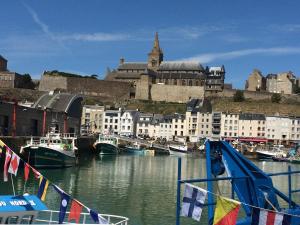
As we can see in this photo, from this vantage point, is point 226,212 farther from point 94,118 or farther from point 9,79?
point 9,79

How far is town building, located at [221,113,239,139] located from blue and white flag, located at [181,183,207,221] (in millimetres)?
109668

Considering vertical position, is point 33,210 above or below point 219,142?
below

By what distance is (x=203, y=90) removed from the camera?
151625 millimetres

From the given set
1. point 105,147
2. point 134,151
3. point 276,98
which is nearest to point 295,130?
point 276,98

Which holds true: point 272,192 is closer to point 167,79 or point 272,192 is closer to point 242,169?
point 242,169

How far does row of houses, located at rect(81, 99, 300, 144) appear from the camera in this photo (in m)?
120

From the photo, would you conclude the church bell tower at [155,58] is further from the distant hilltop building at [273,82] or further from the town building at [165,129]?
the town building at [165,129]

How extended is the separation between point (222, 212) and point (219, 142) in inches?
205

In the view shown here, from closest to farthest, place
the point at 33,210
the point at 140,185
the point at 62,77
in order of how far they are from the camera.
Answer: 1. the point at 33,210
2. the point at 140,185
3. the point at 62,77

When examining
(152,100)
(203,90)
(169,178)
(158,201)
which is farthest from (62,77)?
(158,201)

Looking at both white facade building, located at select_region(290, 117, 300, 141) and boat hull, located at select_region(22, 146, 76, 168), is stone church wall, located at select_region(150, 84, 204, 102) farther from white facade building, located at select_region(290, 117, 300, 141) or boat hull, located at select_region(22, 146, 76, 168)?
boat hull, located at select_region(22, 146, 76, 168)

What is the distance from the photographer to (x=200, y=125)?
396 feet

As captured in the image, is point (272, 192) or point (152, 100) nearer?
point (272, 192)

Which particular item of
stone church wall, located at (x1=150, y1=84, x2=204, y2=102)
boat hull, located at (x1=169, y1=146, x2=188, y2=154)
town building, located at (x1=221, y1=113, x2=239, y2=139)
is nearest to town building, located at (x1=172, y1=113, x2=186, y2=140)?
town building, located at (x1=221, y1=113, x2=239, y2=139)
